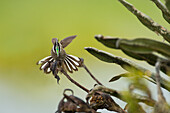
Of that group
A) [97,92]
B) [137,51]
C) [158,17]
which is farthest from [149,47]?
[158,17]

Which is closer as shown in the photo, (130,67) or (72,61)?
(130,67)

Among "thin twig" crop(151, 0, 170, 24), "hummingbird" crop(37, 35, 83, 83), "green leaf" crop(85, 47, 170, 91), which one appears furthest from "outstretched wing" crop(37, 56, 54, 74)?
"thin twig" crop(151, 0, 170, 24)

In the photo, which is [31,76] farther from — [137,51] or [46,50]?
[137,51]

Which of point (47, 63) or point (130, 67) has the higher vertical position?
point (47, 63)

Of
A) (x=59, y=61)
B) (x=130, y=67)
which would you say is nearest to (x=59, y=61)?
(x=59, y=61)

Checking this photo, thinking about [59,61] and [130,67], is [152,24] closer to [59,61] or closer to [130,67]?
[130,67]

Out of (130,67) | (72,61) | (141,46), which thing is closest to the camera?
(141,46)

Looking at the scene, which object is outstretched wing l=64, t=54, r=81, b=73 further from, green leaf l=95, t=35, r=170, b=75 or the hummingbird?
green leaf l=95, t=35, r=170, b=75

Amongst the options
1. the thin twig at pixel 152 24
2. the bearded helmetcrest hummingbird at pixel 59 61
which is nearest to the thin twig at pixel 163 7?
the thin twig at pixel 152 24
